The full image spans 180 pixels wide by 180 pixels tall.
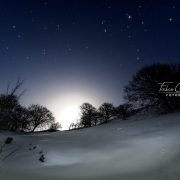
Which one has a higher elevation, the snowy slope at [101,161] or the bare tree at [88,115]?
the bare tree at [88,115]

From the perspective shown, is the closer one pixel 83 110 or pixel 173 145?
pixel 173 145

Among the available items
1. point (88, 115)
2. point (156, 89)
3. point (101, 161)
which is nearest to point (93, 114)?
point (88, 115)

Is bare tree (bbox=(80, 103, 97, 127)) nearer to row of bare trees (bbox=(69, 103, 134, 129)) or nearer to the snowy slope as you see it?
row of bare trees (bbox=(69, 103, 134, 129))

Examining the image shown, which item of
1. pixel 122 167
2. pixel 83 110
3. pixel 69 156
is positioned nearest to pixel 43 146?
pixel 69 156

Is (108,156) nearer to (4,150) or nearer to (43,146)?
(43,146)

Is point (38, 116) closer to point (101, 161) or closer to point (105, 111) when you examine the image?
point (105, 111)

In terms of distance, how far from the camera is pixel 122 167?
42.3 ft

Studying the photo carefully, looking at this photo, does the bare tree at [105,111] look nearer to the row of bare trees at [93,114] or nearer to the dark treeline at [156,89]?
the row of bare trees at [93,114]

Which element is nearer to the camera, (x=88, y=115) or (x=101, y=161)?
(x=101, y=161)

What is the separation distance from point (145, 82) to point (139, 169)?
1049 inches

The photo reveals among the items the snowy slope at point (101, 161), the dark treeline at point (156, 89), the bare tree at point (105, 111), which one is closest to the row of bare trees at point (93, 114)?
the bare tree at point (105, 111)

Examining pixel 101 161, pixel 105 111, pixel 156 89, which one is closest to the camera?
pixel 101 161

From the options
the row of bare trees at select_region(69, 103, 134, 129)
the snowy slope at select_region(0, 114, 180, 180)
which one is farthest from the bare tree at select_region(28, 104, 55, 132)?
the snowy slope at select_region(0, 114, 180, 180)

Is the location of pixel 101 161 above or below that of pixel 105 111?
below
